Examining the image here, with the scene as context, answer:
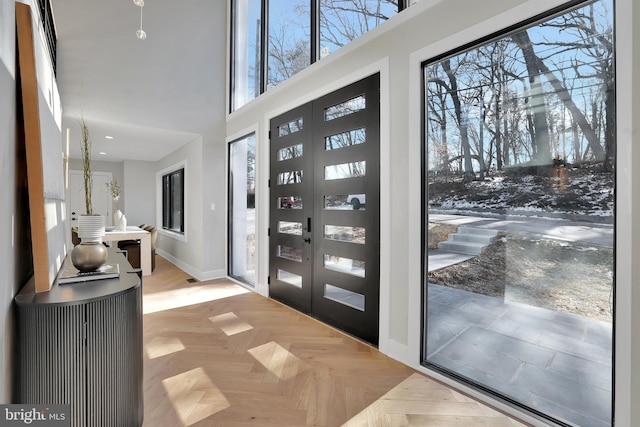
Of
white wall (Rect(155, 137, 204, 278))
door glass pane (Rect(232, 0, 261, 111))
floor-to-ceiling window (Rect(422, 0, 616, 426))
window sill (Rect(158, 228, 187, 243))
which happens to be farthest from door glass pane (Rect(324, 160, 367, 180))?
window sill (Rect(158, 228, 187, 243))

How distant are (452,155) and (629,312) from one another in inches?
49.1

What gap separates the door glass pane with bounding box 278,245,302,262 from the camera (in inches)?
137

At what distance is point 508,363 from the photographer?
1.94m

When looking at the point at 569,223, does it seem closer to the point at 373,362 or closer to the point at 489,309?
the point at 489,309

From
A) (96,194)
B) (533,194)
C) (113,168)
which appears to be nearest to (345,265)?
(533,194)

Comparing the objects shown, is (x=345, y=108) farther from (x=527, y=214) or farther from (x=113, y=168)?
(x=113, y=168)

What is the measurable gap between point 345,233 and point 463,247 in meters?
1.09

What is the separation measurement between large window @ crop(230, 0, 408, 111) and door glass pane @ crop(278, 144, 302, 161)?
3.20ft

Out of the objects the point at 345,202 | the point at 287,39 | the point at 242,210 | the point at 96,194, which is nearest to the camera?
the point at 345,202

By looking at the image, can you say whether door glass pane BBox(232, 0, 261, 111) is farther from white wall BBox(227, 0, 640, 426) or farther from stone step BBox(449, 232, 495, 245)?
stone step BBox(449, 232, 495, 245)

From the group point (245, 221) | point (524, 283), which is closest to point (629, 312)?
point (524, 283)

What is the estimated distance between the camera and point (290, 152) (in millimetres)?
3611

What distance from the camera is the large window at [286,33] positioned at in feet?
9.80

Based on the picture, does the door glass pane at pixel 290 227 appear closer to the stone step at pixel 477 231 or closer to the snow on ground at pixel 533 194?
the snow on ground at pixel 533 194
